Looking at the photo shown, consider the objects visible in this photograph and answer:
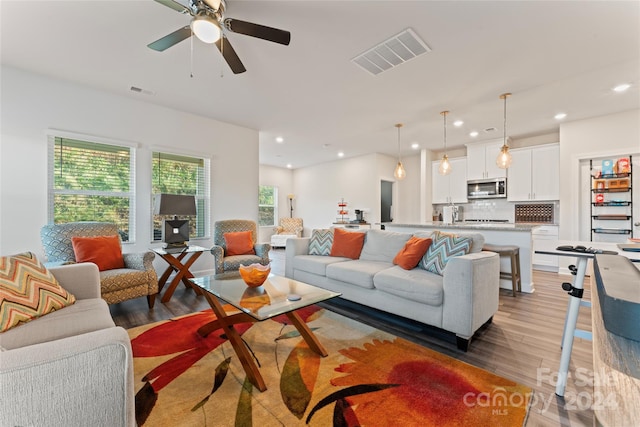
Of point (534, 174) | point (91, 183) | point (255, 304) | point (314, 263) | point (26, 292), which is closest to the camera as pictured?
point (26, 292)

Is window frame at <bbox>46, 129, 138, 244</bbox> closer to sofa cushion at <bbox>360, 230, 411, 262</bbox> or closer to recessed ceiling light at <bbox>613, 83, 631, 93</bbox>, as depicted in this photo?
sofa cushion at <bbox>360, 230, 411, 262</bbox>

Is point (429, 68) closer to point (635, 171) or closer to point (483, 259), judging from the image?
point (483, 259)

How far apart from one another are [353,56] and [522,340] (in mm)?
3051

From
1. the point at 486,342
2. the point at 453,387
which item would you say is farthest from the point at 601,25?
the point at 453,387

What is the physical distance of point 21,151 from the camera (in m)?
3.04

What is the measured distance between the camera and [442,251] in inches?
100

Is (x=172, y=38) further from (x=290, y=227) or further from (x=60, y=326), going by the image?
(x=290, y=227)

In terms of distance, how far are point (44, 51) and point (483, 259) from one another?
4.60 m

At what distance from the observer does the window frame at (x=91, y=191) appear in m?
3.21

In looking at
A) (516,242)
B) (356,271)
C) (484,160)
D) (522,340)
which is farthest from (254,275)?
(484,160)

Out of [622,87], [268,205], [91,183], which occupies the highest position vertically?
[622,87]

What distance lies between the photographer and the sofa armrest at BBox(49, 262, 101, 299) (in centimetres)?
189

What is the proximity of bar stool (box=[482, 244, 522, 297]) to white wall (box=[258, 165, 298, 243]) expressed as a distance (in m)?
6.61

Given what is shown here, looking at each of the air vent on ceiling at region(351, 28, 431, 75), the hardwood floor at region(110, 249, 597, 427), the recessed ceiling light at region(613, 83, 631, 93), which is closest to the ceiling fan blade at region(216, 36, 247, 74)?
the air vent on ceiling at region(351, 28, 431, 75)
